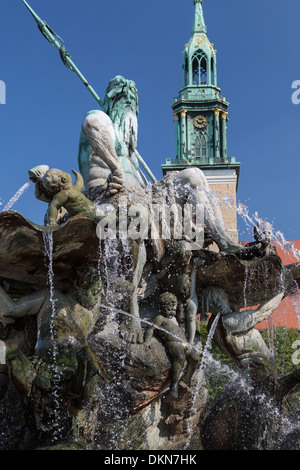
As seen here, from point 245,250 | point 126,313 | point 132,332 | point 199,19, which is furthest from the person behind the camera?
point 199,19

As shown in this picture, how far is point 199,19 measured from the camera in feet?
201

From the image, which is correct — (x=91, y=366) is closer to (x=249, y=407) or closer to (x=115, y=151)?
(x=249, y=407)

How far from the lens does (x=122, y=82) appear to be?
770 centimetres

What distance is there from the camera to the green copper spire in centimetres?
5975

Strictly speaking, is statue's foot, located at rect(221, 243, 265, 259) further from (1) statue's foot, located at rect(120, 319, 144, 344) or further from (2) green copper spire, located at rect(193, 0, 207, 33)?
(2) green copper spire, located at rect(193, 0, 207, 33)

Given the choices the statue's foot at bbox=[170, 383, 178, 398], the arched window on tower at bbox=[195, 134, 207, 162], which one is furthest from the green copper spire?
the statue's foot at bbox=[170, 383, 178, 398]

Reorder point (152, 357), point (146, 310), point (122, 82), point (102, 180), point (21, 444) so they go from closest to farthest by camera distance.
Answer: point (21, 444) < point (152, 357) < point (146, 310) < point (102, 180) < point (122, 82)

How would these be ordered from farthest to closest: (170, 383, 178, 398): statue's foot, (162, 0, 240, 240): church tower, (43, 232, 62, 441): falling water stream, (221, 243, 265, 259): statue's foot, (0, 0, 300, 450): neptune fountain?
(162, 0, 240, 240): church tower → (221, 243, 265, 259): statue's foot → (170, 383, 178, 398): statue's foot → (0, 0, 300, 450): neptune fountain → (43, 232, 62, 441): falling water stream

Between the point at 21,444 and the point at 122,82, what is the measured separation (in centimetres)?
448

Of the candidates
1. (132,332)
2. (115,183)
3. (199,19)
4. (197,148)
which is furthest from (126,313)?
(199,19)

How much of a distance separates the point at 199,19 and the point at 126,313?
60054mm

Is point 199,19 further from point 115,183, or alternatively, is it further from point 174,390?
point 174,390

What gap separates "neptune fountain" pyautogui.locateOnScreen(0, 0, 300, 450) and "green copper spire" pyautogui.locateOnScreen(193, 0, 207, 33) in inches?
2187
